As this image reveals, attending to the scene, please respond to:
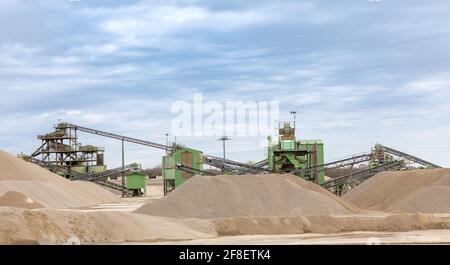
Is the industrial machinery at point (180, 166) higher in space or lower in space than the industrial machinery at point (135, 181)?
higher

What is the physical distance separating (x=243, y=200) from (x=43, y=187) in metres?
27.0

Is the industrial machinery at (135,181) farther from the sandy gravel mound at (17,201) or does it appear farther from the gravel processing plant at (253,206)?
the sandy gravel mound at (17,201)

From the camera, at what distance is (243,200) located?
35.9 metres

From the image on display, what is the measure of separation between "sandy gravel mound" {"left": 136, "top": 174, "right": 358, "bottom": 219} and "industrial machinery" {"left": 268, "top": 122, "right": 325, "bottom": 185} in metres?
20.0

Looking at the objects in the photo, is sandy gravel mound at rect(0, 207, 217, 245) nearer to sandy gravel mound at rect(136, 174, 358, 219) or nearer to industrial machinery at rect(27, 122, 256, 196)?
sandy gravel mound at rect(136, 174, 358, 219)

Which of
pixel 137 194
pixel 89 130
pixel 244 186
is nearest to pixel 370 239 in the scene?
pixel 244 186

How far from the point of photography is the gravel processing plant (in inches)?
1011

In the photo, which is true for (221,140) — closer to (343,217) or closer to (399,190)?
(399,190)

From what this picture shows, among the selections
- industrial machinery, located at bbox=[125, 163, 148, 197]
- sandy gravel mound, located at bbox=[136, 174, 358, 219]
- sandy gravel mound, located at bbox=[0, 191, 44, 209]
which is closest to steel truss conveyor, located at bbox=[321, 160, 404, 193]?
sandy gravel mound, located at bbox=[136, 174, 358, 219]

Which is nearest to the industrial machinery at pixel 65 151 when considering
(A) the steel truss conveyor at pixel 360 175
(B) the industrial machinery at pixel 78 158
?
(B) the industrial machinery at pixel 78 158

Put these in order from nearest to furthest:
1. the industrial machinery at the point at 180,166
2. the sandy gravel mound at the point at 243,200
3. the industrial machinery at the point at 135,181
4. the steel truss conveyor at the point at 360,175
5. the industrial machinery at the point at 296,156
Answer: the sandy gravel mound at the point at 243,200 < the industrial machinery at the point at 296,156 < the steel truss conveyor at the point at 360,175 < the industrial machinery at the point at 180,166 < the industrial machinery at the point at 135,181

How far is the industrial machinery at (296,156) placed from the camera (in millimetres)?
59062

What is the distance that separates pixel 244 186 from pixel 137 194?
4974cm

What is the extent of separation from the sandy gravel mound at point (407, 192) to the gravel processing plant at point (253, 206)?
10cm
